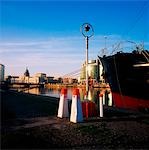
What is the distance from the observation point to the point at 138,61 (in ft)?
60.7

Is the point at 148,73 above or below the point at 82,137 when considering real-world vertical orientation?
above

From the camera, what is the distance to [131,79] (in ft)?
59.9

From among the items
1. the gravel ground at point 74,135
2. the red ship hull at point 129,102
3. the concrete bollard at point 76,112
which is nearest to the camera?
the gravel ground at point 74,135

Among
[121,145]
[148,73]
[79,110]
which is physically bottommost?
[121,145]

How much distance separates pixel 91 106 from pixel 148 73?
864 cm

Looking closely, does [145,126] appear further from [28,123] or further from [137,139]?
[28,123]

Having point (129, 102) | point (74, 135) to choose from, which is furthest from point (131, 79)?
point (74, 135)

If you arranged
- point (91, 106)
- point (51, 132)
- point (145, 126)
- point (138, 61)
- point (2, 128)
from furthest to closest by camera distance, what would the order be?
point (138, 61), point (91, 106), point (145, 126), point (2, 128), point (51, 132)

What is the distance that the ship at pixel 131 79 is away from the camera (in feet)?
56.3

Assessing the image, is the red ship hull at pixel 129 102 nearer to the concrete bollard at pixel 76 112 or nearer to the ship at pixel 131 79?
the ship at pixel 131 79

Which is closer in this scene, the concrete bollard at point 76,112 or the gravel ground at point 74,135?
the gravel ground at point 74,135

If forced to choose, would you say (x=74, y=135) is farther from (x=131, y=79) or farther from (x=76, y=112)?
(x=131, y=79)

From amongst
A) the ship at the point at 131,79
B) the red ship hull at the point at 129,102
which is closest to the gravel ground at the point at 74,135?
the red ship hull at the point at 129,102

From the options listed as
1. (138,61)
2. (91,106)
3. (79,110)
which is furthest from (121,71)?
(79,110)
